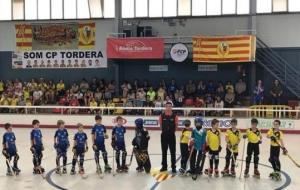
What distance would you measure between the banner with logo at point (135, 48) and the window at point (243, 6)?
470 centimetres

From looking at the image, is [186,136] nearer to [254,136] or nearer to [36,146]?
[254,136]

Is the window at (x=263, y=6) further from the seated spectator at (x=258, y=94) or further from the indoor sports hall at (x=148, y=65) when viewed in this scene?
the seated spectator at (x=258, y=94)

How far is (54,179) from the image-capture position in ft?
42.0

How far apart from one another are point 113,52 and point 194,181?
1593 centimetres

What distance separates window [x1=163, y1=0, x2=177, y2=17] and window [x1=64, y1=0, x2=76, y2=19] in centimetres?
544

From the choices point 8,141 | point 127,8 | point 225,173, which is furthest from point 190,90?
point 8,141

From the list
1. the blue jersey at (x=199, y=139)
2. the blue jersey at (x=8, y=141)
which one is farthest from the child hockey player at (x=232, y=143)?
the blue jersey at (x=8, y=141)

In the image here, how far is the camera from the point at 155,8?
2906 centimetres

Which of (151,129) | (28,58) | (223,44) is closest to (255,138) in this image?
(151,129)

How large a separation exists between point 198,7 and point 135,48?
436 cm

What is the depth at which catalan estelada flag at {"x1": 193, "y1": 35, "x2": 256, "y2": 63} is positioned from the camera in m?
25.6

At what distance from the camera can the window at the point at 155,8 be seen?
29.0m

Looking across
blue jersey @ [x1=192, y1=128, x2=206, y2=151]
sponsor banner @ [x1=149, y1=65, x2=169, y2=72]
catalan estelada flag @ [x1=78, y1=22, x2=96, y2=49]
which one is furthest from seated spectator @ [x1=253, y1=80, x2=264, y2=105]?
blue jersey @ [x1=192, y1=128, x2=206, y2=151]

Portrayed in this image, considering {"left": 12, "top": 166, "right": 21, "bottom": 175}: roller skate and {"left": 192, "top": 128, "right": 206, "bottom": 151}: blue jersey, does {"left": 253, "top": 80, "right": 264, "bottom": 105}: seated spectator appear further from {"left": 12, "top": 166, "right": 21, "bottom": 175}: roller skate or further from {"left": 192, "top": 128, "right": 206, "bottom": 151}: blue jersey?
{"left": 12, "top": 166, "right": 21, "bottom": 175}: roller skate
